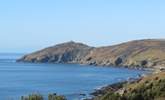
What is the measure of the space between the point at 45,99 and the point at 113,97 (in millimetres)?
35833

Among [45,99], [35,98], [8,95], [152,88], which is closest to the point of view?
[35,98]

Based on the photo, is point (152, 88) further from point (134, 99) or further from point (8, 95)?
point (8, 95)

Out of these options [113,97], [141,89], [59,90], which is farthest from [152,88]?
[59,90]

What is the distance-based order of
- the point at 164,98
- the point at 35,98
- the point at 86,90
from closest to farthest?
the point at 35,98 < the point at 164,98 < the point at 86,90

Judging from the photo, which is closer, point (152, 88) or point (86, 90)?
point (152, 88)

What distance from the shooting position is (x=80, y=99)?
126 meters

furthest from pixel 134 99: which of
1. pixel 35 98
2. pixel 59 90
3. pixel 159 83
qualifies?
pixel 59 90

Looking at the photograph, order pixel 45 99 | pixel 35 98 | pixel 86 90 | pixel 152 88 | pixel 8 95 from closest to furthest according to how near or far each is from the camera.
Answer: pixel 35 98 < pixel 152 88 < pixel 45 99 < pixel 8 95 < pixel 86 90

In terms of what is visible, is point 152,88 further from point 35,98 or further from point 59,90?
Answer: point 59,90

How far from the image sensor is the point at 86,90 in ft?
501

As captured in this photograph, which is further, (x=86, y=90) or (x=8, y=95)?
(x=86, y=90)

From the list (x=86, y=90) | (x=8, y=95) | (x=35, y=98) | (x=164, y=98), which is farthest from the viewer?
(x=86, y=90)

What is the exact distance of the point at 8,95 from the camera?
139 metres

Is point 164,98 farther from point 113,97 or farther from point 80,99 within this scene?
point 80,99
